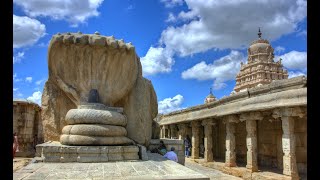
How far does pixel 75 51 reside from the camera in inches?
268

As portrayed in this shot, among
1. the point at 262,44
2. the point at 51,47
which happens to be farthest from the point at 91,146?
the point at 262,44

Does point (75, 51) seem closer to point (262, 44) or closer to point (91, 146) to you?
point (91, 146)

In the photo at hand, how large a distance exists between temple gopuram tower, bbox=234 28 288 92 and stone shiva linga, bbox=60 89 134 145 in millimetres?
24479

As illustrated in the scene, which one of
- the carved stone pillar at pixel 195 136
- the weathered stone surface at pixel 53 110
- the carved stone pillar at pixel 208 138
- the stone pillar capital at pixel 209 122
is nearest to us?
the weathered stone surface at pixel 53 110

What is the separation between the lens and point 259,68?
29.6 meters

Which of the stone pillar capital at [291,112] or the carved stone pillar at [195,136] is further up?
the stone pillar capital at [291,112]

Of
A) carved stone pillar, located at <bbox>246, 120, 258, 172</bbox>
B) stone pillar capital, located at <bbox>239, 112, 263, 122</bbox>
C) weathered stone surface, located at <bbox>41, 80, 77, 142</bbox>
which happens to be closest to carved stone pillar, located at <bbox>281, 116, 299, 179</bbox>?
stone pillar capital, located at <bbox>239, 112, 263, 122</bbox>

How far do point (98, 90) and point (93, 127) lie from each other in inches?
49.2

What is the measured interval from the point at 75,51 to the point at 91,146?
230cm

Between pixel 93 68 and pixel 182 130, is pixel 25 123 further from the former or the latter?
pixel 93 68

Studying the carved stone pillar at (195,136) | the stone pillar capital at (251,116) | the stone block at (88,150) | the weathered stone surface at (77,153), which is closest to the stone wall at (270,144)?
the stone pillar capital at (251,116)

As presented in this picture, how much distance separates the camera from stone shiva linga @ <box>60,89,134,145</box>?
232 inches

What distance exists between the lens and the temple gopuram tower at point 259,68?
29438 mm

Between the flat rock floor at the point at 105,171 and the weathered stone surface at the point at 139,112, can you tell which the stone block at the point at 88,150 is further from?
the weathered stone surface at the point at 139,112
